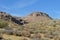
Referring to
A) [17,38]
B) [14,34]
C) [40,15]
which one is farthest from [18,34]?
[40,15]

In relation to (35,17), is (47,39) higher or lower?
lower

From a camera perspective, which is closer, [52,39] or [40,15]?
[52,39]

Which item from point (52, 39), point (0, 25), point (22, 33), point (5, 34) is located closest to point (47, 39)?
point (52, 39)

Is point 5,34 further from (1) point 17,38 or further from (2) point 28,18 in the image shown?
(2) point 28,18

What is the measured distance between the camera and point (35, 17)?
118062 millimetres

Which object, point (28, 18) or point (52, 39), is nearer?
point (52, 39)

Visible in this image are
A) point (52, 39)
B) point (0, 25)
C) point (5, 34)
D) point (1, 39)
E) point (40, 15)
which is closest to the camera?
point (1, 39)

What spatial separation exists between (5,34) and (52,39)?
5.35 meters

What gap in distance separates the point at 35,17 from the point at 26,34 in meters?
93.9

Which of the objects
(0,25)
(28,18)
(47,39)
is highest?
(28,18)

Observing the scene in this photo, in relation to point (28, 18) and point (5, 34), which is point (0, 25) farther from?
point (28, 18)

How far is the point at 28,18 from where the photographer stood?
4614 inches

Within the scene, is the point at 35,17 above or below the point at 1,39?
above

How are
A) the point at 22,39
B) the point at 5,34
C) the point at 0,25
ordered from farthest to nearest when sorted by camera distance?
the point at 0,25, the point at 5,34, the point at 22,39
